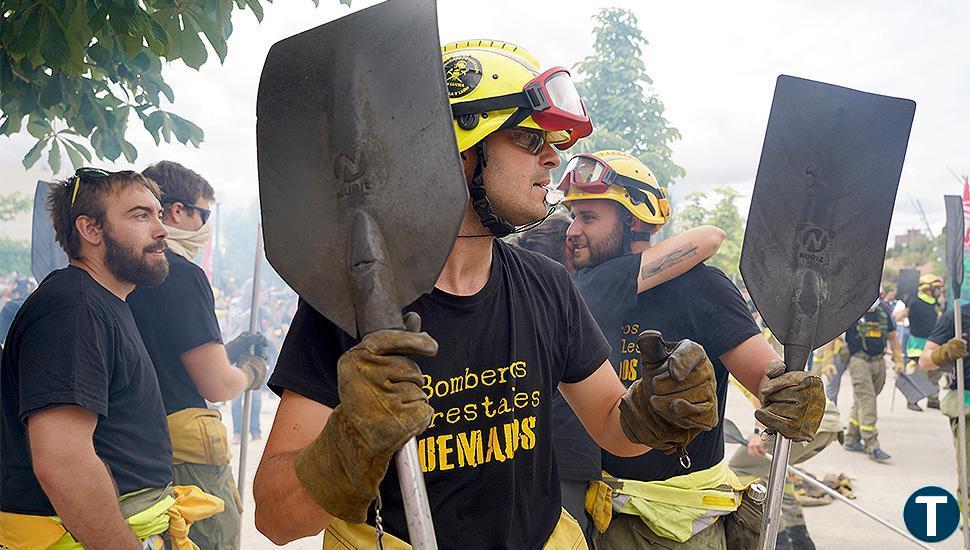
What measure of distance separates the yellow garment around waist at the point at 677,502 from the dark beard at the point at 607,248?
118 cm

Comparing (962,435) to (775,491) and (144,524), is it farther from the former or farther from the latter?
(144,524)

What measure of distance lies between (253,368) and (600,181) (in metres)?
2.51

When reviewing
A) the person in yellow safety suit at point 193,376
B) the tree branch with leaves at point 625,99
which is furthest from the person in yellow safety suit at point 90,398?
the tree branch with leaves at point 625,99

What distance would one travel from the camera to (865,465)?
9.85 metres

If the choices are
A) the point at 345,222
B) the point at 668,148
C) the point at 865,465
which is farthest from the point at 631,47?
the point at 345,222

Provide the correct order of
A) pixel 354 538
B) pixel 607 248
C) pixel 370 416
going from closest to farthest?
pixel 370 416 < pixel 354 538 < pixel 607 248

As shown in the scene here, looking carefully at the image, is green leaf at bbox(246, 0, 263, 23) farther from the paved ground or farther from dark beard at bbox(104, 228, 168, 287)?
the paved ground

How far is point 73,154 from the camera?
411 centimetres

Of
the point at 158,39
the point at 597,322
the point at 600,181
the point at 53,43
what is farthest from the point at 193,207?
the point at 597,322

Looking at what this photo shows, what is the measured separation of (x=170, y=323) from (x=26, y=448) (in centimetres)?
121

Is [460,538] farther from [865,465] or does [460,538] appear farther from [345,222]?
[865,465]

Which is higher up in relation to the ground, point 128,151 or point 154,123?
point 154,123

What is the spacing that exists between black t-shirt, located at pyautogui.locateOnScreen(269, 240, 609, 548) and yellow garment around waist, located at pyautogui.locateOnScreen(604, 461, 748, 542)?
1.45 meters

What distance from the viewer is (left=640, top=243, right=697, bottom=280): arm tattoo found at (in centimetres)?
370
